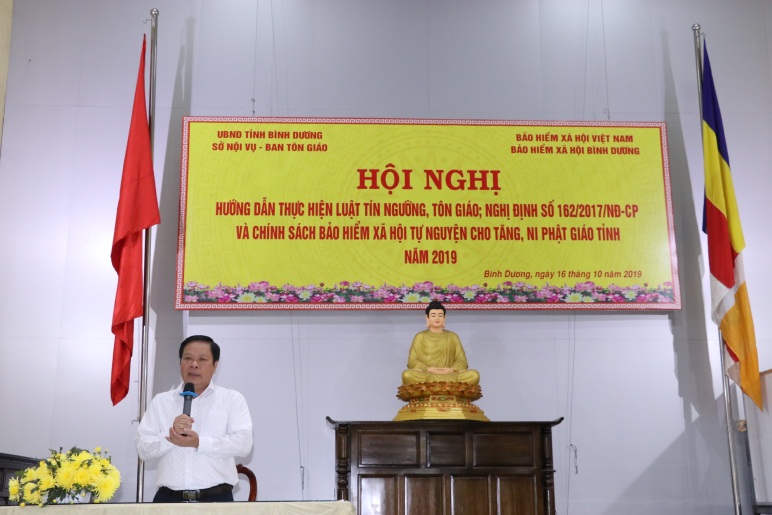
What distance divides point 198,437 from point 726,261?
3.33m

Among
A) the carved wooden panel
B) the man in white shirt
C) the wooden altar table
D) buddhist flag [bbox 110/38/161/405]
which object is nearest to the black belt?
the man in white shirt

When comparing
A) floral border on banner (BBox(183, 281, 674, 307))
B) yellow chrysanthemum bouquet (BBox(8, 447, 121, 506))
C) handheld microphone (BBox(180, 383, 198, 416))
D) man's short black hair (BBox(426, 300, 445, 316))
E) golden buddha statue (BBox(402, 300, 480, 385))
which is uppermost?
floral border on banner (BBox(183, 281, 674, 307))

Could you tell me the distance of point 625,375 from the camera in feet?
17.3

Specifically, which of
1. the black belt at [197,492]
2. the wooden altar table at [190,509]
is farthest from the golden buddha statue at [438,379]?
the wooden altar table at [190,509]

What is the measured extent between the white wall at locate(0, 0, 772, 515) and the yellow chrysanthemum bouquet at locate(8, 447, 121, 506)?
7.12 feet

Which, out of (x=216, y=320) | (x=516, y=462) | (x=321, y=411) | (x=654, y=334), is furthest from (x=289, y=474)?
(x=654, y=334)

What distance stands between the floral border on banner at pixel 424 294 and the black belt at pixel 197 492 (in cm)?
196

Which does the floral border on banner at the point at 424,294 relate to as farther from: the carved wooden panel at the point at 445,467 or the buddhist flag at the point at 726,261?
the carved wooden panel at the point at 445,467

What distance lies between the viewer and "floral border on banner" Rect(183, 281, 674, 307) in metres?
5.23

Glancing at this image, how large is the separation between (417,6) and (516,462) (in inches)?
122

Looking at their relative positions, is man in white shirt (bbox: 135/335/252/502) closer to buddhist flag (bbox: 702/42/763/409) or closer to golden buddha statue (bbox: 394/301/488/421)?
golden buddha statue (bbox: 394/301/488/421)

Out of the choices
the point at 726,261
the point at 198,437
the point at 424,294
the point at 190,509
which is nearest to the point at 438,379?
the point at 424,294

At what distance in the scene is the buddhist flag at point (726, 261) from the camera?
4.98 m

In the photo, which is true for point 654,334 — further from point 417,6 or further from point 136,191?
point 136,191
